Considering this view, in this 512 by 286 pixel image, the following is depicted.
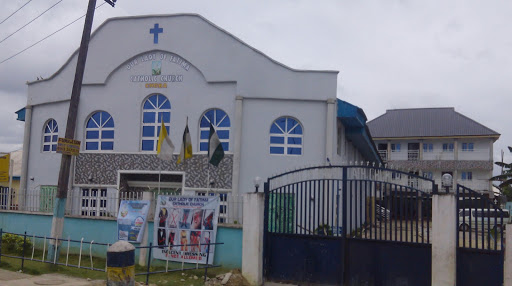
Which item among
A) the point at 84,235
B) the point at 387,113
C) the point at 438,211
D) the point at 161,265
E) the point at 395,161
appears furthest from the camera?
the point at 387,113

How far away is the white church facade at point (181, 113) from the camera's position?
57.5ft

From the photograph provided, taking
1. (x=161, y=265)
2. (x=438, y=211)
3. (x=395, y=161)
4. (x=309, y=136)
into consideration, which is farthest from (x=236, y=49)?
(x=395, y=161)

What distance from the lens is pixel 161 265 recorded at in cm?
1314

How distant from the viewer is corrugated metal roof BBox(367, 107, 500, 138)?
1971 inches

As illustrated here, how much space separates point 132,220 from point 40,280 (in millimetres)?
2792

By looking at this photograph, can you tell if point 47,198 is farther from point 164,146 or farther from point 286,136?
point 286,136

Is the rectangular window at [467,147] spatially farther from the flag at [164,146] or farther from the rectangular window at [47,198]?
the rectangular window at [47,198]

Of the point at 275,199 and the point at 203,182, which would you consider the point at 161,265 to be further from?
the point at 203,182

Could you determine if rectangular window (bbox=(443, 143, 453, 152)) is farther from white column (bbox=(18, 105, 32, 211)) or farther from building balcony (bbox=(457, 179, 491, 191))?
white column (bbox=(18, 105, 32, 211))

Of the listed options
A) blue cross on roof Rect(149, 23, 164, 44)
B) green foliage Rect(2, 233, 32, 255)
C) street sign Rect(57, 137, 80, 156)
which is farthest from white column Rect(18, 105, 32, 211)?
street sign Rect(57, 137, 80, 156)

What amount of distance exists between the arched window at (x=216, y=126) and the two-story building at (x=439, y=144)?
3293 centimetres

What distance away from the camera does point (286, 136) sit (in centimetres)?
1780

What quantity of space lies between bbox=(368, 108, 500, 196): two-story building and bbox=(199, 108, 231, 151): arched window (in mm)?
32932

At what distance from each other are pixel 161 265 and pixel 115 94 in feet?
27.7
